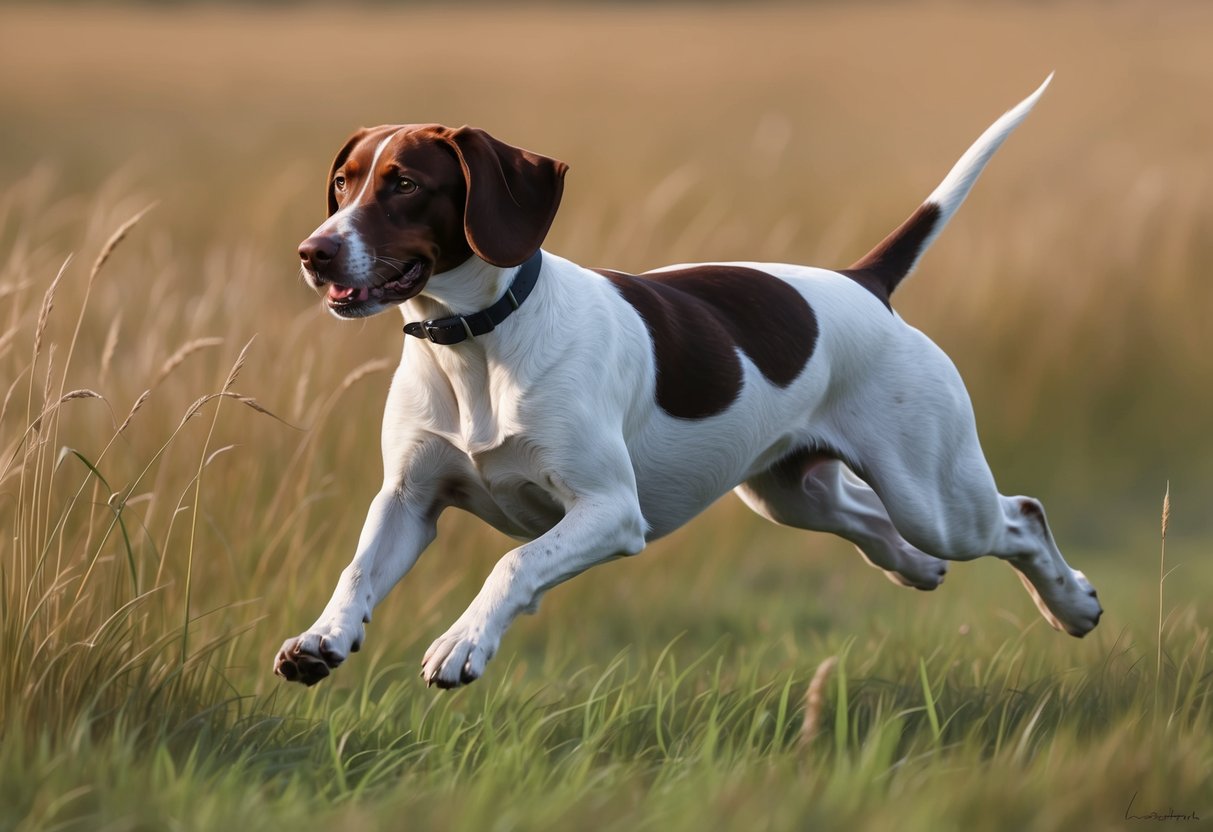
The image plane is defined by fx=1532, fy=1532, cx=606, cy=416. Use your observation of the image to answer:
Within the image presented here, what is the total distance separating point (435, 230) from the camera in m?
3.82

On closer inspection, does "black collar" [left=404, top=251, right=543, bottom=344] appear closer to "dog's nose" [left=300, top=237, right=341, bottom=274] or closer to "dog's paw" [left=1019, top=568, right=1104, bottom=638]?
"dog's nose" [left=300, top=237, right=341, bottom=274]

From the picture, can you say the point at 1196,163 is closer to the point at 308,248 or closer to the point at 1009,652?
the point at 1009,652

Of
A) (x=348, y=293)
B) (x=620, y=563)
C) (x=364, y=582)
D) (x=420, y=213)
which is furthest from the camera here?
(x=620, y=563)

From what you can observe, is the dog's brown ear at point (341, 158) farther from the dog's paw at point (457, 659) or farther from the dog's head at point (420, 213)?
the dog's paw at point (457, 659)

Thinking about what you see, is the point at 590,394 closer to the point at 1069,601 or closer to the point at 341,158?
the point at 341,158

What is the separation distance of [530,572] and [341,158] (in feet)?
4.10

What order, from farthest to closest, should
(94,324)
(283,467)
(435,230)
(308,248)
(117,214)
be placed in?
(94,324)
(117,214)
(283,467)
(435,230)
(308,248)

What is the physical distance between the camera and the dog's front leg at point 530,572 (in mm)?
3508

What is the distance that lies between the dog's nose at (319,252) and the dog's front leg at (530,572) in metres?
0.82

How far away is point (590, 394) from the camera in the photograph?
4012 millimetres

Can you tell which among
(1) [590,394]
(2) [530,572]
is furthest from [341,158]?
(2) [530,572]

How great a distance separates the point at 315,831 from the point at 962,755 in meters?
1.62

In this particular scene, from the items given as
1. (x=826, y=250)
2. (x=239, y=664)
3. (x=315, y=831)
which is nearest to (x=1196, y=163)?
(x=826, y=250)

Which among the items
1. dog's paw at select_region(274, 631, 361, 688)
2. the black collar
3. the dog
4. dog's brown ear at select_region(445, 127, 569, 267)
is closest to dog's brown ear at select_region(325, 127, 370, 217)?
the dog
